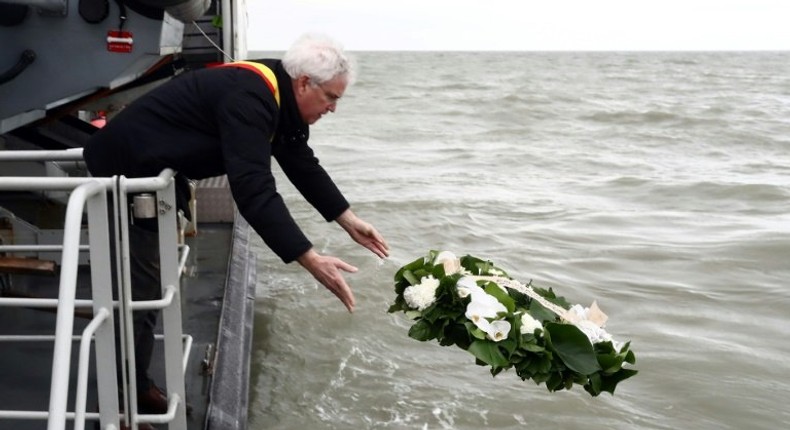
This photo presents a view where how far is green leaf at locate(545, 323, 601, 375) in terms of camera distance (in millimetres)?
3217

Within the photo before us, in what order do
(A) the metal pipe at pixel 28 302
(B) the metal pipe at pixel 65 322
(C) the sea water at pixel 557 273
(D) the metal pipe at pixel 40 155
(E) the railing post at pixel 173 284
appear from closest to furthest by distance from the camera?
(B) the metal pipe at pixel 65 322 < (A) the metal pipe at pixel 28 302 < (E) the railing post at pixel 173 284 < (D) the metal pipe at pixel 40 155 < (C) the sea water at pixel 557 273

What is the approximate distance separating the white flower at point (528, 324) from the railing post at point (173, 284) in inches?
46.2

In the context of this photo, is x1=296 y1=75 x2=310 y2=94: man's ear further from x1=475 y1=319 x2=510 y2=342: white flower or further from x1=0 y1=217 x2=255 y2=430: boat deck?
x1=0 y1=217 x2=255 y2=430: boat deck

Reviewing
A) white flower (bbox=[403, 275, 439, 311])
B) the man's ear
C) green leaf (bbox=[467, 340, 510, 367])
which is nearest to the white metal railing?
the man's ear

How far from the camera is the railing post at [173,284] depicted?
113 inches

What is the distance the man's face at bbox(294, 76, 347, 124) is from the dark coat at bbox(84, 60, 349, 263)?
3 cm

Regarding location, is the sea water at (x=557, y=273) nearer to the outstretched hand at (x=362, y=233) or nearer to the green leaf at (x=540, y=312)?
the outstretched hand at (x=362, y=233)

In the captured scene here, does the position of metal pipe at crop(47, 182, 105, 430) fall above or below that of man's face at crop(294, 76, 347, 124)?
below

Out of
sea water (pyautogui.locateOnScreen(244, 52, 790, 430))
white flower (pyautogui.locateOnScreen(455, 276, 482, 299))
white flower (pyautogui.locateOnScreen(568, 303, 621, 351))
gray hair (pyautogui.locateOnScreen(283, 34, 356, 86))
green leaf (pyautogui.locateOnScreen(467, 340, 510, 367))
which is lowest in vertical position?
sea water (pyautogui.locateOnScreen(244, 52, 790, 430))

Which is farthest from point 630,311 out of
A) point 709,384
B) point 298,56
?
point 298,56

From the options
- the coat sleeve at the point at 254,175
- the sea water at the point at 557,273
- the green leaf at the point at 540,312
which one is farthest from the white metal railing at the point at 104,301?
the sea water at the point at 557,273

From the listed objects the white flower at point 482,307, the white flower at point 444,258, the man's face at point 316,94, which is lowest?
the white flower at point 482,307

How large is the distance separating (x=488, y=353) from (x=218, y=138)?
1.20 m

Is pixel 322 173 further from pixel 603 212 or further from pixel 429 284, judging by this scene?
pixel 603 212
